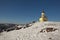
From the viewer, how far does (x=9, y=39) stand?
57.0ft

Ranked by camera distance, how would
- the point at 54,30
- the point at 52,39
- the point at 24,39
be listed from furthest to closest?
the point at 54,30
the point at 24,39
the point at 52,39

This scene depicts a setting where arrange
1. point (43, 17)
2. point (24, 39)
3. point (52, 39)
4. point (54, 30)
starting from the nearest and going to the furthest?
point (52, 39), point (24, 39), point (54, 30), point (43, 17)

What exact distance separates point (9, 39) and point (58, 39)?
21.2 feet

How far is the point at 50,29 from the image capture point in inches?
801

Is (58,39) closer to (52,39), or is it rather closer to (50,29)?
(52,39)

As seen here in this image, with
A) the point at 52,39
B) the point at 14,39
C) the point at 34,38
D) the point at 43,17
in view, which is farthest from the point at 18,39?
the point at 43,17

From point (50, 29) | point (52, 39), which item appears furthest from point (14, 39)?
point (50, 29)

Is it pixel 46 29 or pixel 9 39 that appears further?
pixel 46 29

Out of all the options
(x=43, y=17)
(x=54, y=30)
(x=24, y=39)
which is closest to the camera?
(x=24, y=39)

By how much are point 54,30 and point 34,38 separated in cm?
458

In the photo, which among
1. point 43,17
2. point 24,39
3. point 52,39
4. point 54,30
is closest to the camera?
point 52,39

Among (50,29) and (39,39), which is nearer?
(39,39)

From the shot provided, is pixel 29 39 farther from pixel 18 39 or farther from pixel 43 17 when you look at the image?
pixel 43 17

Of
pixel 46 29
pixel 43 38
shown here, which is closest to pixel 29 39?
pixel 43 38
